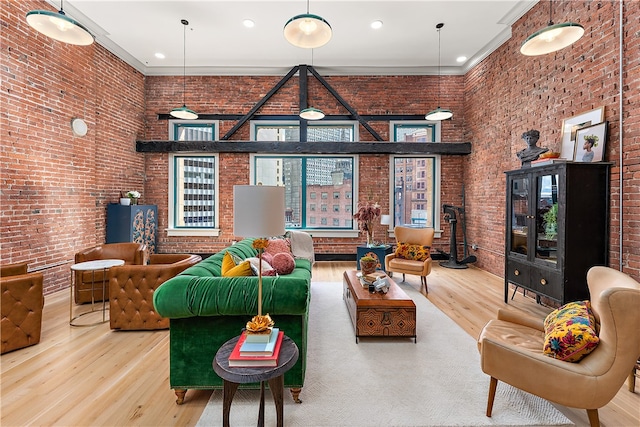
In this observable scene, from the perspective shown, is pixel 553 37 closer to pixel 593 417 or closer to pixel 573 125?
pixel 573 125

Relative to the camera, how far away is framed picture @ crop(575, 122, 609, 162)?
3055 millimetres

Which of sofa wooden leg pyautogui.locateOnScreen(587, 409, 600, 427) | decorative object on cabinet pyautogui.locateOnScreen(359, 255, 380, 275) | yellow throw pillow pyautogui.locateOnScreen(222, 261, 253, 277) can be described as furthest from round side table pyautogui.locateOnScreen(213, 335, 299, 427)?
decorative object on cabinet pyautogui.locateOnScreen(359, 255, 380, 275)

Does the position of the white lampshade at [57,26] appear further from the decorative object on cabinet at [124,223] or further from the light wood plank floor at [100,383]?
the light wood plank floor at [100,383]

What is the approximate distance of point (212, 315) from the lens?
6.19ft

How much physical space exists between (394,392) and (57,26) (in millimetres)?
4640

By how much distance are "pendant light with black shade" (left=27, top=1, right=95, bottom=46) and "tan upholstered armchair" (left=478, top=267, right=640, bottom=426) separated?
4628 mm

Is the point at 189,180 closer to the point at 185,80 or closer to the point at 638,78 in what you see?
the point at 185,80

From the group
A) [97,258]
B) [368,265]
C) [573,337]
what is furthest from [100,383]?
[573,337]

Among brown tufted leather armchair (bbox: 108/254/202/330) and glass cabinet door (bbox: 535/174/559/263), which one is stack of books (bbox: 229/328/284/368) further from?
glass cabinet door (bbox: 535/174/559/263)

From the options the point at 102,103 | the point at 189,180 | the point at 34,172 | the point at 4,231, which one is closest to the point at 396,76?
the point at 189,180

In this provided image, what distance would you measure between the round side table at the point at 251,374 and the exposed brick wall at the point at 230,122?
3.48 m

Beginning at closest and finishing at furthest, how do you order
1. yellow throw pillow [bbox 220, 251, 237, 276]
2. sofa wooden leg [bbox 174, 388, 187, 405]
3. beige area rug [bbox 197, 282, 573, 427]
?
beige area rug [bbox 197, 282, 573, 427]
sofa wooden leg [bbox 174, 388, 187, 405]
yellow throw pillow [bbox 220, 251, 237, 276]

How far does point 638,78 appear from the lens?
274 centimetres

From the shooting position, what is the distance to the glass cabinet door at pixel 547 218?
310 centimetres
